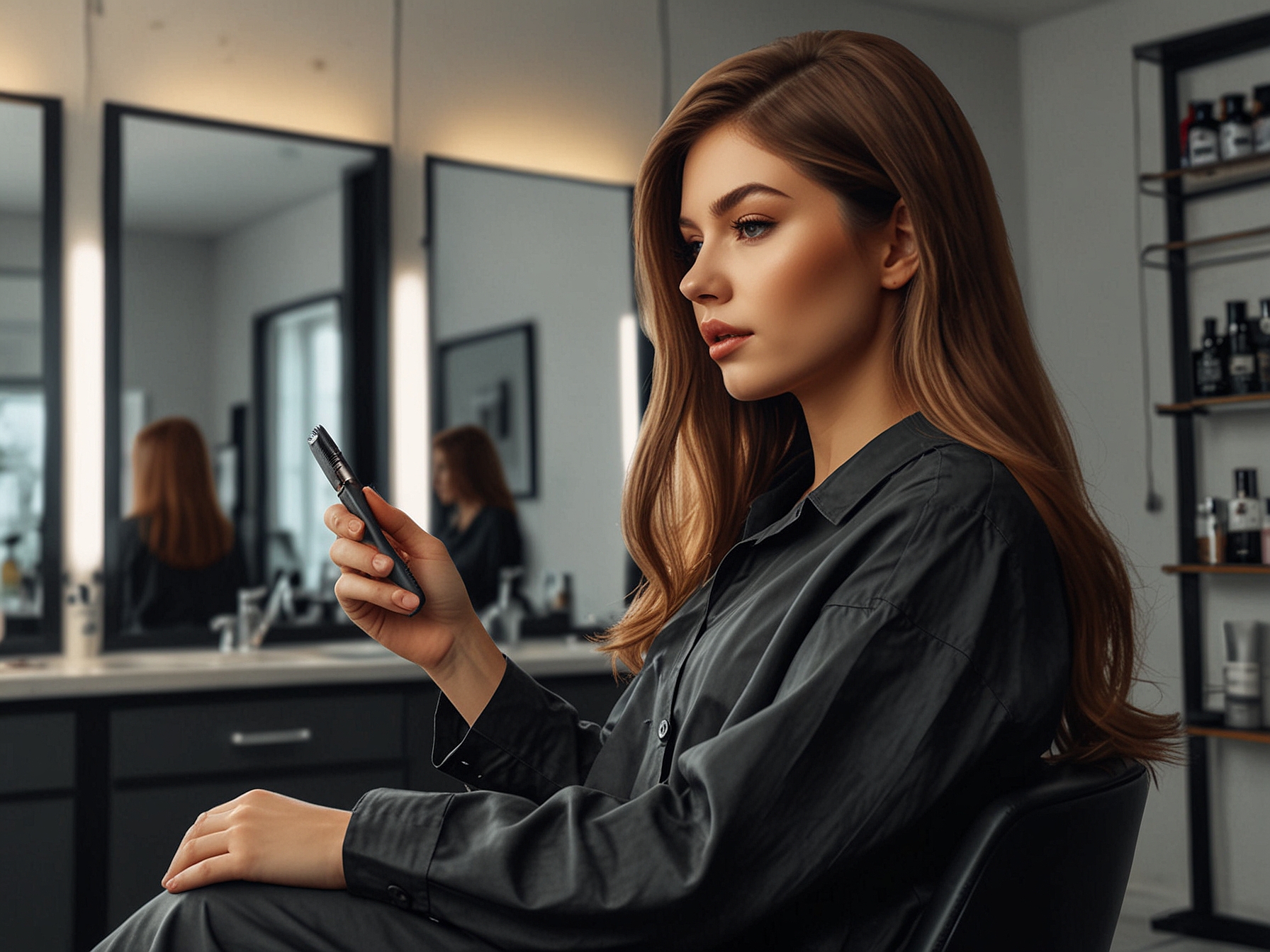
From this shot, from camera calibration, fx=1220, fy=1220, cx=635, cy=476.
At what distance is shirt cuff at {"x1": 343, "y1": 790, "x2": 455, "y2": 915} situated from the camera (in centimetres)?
81

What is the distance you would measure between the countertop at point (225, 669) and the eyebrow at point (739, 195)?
1222 mm

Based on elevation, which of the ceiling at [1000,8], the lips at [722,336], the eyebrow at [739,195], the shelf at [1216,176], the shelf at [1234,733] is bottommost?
the shelf at [1234,733]

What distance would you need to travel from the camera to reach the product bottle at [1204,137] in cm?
355

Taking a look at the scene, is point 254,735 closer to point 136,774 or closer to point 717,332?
point 136,774

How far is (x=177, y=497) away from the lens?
9.57ft

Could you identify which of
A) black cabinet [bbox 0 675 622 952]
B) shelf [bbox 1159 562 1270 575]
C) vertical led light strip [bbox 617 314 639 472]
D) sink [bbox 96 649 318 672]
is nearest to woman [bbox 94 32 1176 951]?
black cabinet [bbox 0 675 622 952]

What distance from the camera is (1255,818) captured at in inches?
140

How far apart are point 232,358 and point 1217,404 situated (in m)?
2.69

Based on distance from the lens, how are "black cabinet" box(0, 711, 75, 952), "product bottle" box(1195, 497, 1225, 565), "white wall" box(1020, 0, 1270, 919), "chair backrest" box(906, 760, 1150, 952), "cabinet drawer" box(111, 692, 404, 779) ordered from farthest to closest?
"white wall" box(1020, 0, 1270, 919), "product bottle" box(1195, 497, 1225, 565), "cabinet drawer" box(111, 692, 404, 779), "black cabinet" box(0, 711, 75, 952), "chair backrest" box(906, 760, 1150, 952)

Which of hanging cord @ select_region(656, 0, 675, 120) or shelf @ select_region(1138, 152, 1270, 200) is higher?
hanging cord @ select_region(656, 0, 675, 120)

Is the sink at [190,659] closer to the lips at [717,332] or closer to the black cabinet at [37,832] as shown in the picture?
the black cabinet at [37,832]

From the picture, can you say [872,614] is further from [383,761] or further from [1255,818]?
[1255,818]

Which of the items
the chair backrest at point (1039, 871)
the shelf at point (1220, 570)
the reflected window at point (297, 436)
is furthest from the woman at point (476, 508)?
the chair backrest at point (1039, 871)

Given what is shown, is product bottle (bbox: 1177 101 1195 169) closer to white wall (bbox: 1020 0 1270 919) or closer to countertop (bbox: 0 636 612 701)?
white wall (bbox: 1020 0 1270 919)
